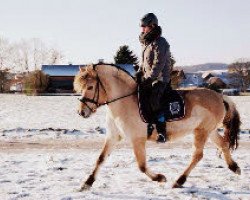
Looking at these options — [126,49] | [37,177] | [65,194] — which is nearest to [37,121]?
[37,177]

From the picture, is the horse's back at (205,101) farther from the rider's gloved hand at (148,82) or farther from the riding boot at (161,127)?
the rider's gloved hand at (148,82)

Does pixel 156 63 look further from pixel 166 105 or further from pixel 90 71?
pixel 90 71

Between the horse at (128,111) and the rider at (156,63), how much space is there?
244 mm

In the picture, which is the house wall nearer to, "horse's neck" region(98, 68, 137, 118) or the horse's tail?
the horse's tail

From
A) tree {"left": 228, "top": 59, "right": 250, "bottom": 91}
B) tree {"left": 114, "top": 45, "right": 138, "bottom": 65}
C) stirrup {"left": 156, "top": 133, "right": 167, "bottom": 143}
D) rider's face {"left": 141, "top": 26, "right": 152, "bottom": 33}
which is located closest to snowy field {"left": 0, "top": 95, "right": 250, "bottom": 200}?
stirrup {"left": 156, "top": 133, "right": 167, "bottom": 143}

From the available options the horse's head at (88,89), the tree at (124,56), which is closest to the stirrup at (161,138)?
the horse's head at (88,89)

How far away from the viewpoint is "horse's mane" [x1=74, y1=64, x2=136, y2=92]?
22.7ft

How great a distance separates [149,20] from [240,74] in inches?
3751

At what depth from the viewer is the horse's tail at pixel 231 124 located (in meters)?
Answer: 8.54

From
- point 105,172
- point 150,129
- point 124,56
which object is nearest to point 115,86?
point 150,129

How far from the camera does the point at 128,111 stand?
714 centimetres

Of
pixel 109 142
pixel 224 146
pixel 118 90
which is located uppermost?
pixel 118 90

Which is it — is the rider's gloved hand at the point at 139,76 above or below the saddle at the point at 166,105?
above

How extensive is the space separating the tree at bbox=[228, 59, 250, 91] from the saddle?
87.1m
